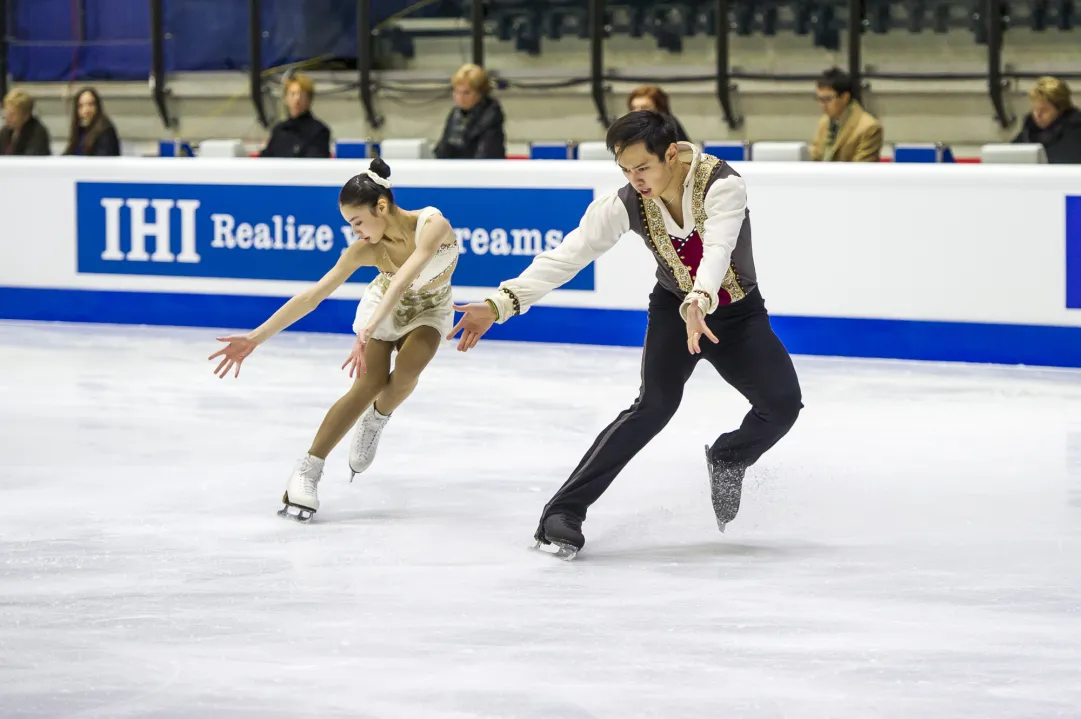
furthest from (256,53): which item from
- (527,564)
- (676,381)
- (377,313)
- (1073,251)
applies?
(527,564)

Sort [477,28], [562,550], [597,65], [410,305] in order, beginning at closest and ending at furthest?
[562,550] → [410,305] → [597,65] → [477,28]

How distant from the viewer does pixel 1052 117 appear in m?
8.89

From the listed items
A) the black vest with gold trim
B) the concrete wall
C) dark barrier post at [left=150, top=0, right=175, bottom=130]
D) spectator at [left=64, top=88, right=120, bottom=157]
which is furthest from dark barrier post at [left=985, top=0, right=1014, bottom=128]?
the black vest with gold trim

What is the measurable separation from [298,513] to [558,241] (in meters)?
4.25

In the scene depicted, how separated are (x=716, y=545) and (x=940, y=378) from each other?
11.3 ft

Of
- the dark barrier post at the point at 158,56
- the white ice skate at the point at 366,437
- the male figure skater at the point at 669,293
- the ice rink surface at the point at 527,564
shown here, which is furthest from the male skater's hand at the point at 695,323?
the dark barrier post at the point at 158,56

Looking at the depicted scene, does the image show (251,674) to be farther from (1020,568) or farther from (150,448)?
(150,448)

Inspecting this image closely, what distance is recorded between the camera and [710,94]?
1280cm

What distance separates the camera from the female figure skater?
4.86 meters

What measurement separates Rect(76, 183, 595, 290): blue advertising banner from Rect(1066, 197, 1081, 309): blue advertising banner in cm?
242

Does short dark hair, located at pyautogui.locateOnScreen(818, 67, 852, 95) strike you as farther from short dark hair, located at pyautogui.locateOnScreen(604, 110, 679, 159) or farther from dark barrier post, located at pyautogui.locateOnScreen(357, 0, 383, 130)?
dark barrier post, located at pyautogui.locateOnScreen(357, 0, 383, 130)

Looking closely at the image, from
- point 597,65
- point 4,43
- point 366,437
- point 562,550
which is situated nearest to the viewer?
point 562,550

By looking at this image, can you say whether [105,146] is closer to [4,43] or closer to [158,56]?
[158,56]

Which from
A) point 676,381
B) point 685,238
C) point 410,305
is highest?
point 685,238
